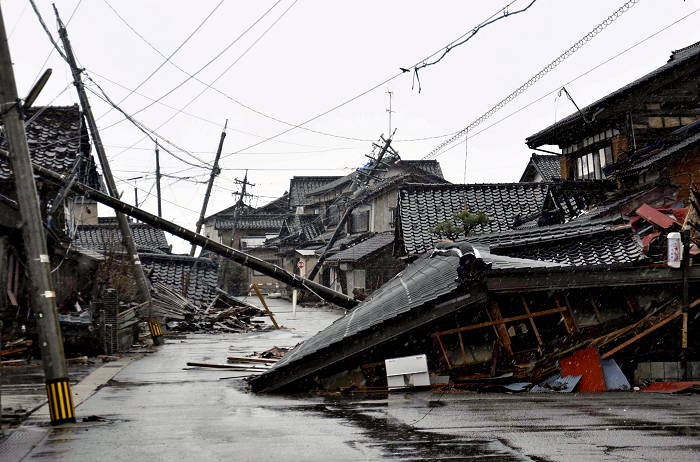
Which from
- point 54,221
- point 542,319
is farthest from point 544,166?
point 542,319

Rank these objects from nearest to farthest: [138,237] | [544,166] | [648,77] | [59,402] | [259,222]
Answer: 1. [59,402]
2. [648,77]
3. [544,166]
4. [138,237]
5. [259,222]

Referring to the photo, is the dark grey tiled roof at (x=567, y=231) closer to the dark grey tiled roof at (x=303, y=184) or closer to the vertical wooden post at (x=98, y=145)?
the vertical wooden post at (x=98, y=145)

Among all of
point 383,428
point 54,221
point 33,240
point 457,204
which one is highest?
point 457,204

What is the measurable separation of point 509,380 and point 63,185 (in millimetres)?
12262

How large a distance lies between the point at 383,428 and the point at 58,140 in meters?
15.8

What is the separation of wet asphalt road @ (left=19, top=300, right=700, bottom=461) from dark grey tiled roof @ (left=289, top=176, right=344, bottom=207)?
57.5 m

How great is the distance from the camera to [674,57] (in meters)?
23.6

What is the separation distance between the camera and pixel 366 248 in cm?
4350

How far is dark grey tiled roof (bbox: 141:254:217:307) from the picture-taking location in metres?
34.7

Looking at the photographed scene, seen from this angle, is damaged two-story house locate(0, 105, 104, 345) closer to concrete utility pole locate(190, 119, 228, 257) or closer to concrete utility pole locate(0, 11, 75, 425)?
concrete utility pole locate(0, 11, 75, 425)

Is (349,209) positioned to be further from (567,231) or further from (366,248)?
(567,231)

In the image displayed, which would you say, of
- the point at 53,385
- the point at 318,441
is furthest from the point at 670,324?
the point at 53,385

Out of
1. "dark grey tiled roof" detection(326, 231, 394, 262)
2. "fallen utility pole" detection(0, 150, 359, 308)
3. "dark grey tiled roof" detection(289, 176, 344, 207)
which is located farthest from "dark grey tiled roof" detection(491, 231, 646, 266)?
"dark grey tiled roof" detection(289, 176, 344, 207)

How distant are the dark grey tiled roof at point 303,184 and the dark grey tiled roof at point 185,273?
3359 centimetres
